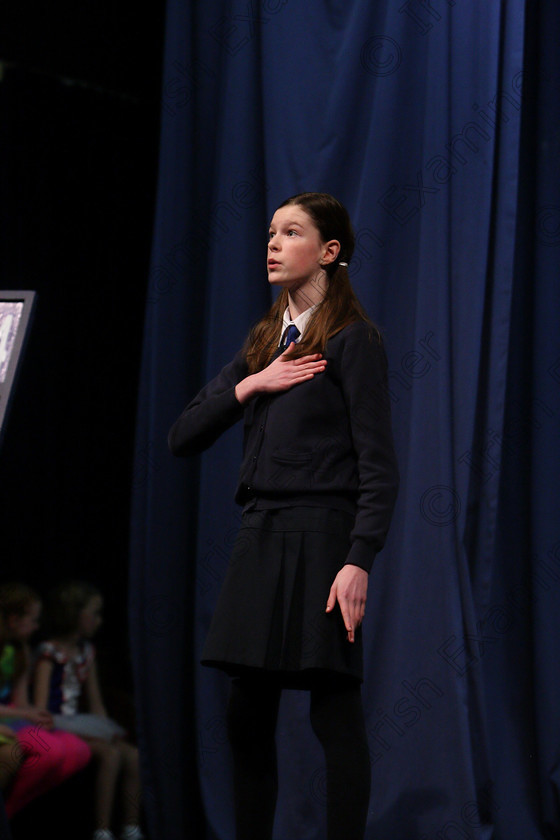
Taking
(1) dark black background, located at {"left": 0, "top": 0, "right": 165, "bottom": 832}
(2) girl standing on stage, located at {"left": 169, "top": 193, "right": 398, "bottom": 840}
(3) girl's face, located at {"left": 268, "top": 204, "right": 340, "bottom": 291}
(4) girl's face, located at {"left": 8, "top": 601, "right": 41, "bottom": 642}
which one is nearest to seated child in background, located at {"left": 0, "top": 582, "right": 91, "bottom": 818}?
(4) girl's face, located at {"left": 8, "top": 601, "right": 41, "bottom": 642}

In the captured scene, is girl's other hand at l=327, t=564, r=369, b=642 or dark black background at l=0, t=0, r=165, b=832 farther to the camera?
dark black background at l=0, t=0, r=165, b=832

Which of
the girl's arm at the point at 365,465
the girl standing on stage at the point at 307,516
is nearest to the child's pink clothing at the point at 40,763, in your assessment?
the girl standing on stage at the point at 307,516

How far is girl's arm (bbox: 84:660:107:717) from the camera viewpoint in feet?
8.43

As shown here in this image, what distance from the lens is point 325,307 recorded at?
5.23ft

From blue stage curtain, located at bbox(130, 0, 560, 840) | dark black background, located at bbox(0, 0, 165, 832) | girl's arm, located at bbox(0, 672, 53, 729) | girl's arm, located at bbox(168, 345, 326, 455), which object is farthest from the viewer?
dark black background, located at bbox(0, 0, 165, 832)

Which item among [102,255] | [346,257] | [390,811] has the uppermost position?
[102,255]

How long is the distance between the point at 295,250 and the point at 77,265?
160cm

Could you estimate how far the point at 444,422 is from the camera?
2258mm

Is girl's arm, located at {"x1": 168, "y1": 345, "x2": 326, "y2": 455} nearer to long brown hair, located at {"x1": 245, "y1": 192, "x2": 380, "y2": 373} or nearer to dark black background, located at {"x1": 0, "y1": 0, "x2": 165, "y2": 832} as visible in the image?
long brown hair, located at {"x1": 245, "y1": 192, "x2": 380, "y2": 373}

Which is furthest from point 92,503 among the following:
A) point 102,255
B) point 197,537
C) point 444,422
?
point 444,422

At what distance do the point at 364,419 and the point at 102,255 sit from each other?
178 cm

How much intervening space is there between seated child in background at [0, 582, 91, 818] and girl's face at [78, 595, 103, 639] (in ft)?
0.45

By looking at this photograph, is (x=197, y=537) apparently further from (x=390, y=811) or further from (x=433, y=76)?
(x=433, y=76)

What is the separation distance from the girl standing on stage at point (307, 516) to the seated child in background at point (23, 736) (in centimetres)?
98
